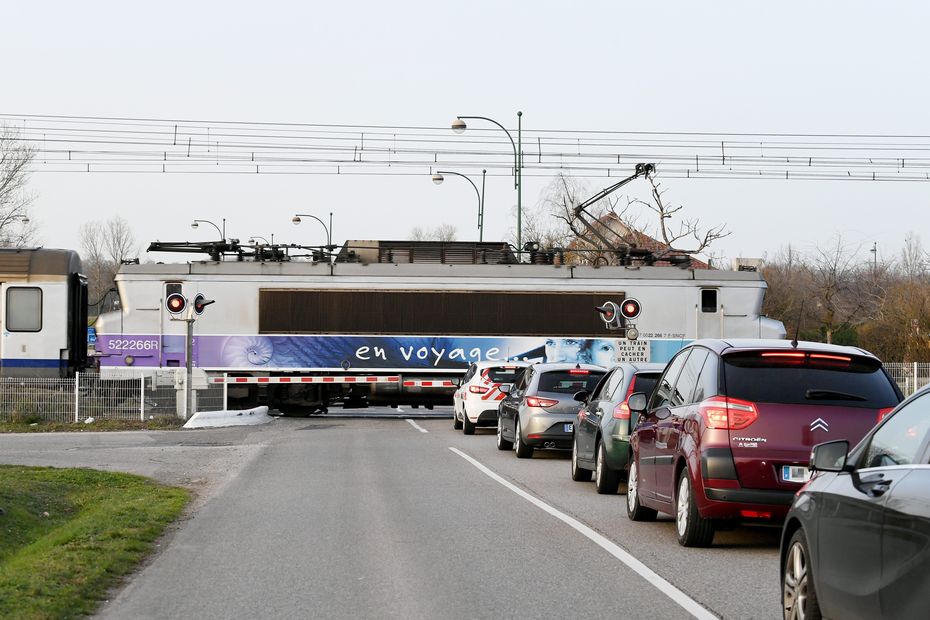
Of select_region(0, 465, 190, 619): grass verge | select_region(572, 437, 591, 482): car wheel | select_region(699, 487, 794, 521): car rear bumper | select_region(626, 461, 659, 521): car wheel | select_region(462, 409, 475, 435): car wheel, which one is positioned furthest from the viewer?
select_region(462, 409, 475, 435): car wheel

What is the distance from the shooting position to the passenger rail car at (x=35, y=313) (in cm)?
3341

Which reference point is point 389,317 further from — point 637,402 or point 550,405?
point 637,402

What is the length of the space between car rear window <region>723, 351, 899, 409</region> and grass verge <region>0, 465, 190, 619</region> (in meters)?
5.10

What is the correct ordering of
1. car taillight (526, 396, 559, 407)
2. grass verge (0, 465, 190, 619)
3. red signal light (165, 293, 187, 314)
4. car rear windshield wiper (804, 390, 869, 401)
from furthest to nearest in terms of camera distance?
red signal light (165, 293, 187, 314), car taillight (526, 396, 559, 407), car rear windshield wiper (804, 390, 869, 401), grass verge (0, 465, 190, 619)

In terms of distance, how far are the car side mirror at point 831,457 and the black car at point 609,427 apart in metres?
7.62

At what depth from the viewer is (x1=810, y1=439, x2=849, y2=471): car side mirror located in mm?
6168

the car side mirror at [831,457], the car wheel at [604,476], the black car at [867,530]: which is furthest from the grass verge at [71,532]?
the car wheel at [604,476]

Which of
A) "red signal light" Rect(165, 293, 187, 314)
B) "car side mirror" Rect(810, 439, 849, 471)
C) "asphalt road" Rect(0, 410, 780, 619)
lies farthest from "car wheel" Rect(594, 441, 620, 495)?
"red signal light" Rect(165, 293, 187, 314)

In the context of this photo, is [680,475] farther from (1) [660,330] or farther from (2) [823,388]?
(1) [660,330]

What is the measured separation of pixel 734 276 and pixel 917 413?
3236cm

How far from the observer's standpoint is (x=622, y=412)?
14719 millimetres

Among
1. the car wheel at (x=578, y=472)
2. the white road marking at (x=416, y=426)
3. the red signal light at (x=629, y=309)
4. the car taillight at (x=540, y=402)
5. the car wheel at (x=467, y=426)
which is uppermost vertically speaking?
the red signal light at (x=629, y=309)

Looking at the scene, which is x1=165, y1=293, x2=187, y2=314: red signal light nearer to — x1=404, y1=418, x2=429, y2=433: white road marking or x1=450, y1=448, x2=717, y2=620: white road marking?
x1=404, y1=418, x2=429, y2=433: white road marking

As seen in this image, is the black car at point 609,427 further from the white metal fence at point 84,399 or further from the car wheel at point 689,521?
the white metal fence at point 84,399
